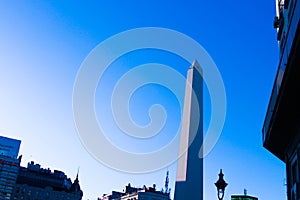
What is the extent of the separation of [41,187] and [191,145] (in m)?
118

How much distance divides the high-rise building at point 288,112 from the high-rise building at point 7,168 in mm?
136516

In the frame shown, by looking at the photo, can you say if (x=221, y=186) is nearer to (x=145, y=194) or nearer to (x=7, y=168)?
(x=145, y=194)

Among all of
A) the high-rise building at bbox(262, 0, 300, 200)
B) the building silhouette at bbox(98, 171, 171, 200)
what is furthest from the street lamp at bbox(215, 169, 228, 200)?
the building silhouette at bbox(98, 171, 171, 200)

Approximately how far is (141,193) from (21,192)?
42136 millimetres

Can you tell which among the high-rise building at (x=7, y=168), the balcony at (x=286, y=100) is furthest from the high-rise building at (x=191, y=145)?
the high-rise building at (x=7, y=168)

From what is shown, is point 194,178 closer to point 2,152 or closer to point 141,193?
point 141,193

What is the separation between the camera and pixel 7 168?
149 meters

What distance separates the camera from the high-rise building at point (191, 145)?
28.4 m

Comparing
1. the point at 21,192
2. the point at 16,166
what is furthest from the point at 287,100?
the point at 16,166

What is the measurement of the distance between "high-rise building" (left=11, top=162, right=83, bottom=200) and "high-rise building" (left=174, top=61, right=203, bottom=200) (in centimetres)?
11239

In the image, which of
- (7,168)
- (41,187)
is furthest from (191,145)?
(7,168)

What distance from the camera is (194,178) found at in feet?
94.0

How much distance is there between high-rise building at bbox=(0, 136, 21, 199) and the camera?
453 feet

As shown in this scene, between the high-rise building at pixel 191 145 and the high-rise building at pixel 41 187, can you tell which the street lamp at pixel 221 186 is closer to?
the high-rise building at pixel 191 145
